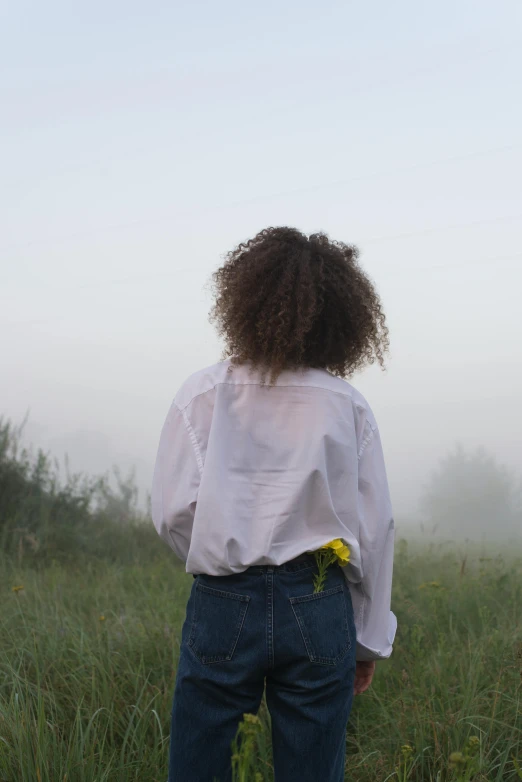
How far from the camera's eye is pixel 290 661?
2.01m

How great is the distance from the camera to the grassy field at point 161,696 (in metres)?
2.68

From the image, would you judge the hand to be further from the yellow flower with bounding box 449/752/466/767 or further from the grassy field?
the yellow flower with bounding box 449/752/466/767

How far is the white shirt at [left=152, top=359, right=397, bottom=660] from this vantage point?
204cm

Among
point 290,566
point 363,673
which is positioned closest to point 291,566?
point 290,566

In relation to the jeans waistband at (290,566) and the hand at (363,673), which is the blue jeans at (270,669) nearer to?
the jeans waistband at (290,566)

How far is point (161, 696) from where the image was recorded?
327cm

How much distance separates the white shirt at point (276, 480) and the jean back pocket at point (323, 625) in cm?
12

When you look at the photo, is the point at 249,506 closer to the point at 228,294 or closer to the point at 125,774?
the point at 228,294

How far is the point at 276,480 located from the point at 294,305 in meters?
0.53

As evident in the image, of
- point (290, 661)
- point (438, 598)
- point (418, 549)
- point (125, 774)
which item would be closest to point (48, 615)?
point (125, 774)

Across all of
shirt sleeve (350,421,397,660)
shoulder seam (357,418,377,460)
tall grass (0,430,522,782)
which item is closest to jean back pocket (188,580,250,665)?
tall grass (0,430,522,782)

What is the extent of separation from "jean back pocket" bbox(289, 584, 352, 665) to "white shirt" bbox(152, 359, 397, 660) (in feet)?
0.39

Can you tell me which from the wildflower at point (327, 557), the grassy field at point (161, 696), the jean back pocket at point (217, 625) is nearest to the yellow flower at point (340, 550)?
the wildflower at point (327, 557)

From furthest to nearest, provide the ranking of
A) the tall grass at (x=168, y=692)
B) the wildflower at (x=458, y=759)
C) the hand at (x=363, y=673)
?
the tall grass at (x=168, y=692) → the hand at (x=363, y=673) → the wildflower at (x=458, y=759)
